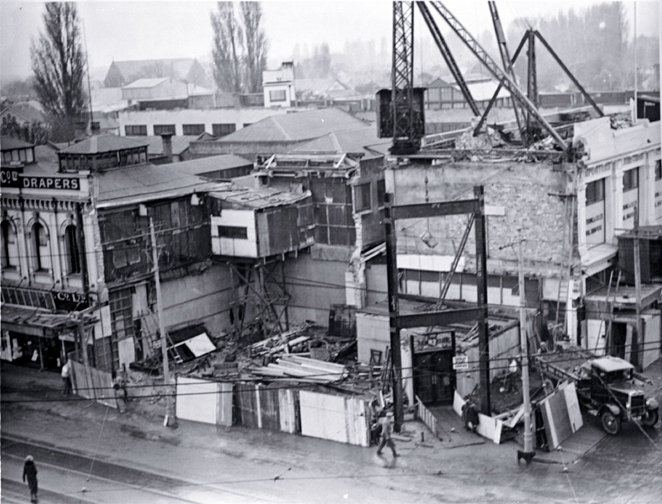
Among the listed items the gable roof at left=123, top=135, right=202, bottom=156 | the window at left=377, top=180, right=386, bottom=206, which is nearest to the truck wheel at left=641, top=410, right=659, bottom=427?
the window at left=377, top=180, right=386, bottom=206

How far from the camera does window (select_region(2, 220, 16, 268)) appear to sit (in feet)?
80.5

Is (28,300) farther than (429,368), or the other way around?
(28,300)

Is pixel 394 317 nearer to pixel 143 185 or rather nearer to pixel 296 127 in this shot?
pixel 143 185

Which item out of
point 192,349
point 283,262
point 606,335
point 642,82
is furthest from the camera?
point 642,82

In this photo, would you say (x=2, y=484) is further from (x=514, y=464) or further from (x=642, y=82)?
(x=642, y=82)

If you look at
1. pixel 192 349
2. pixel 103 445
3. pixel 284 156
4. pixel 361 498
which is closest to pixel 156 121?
pixel 284 156

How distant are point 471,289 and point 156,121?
2647 cm

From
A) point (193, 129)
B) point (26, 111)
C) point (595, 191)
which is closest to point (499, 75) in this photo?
point (595, 191)

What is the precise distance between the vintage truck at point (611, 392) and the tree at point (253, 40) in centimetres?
1753

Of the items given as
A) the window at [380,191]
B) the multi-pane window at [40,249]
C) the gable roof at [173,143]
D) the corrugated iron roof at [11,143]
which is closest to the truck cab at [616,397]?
the window at [380,191]

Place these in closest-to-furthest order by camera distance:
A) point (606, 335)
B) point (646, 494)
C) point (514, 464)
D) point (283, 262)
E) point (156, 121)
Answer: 1. point (646, 494)
2. point (514, 464)
3. point (606, 335)
4. point (283, 262)
5. point (156, 121)

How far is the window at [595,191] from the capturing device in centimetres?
2503

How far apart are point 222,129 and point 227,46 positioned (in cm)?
1222

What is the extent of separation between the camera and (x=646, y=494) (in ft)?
53.5
